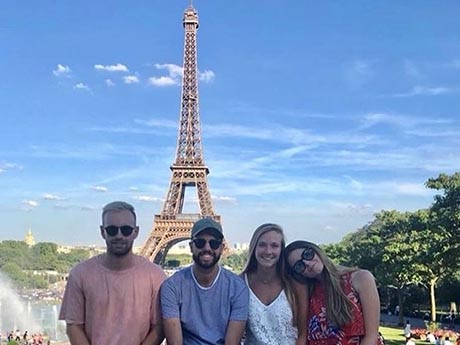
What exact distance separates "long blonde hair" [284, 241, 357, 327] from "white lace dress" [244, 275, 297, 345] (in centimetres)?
28

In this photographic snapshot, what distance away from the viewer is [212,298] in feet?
15.5

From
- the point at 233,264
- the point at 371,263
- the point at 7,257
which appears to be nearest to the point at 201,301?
the point at 371,263

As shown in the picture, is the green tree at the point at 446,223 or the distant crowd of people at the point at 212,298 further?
the green tree at the point at 446,223

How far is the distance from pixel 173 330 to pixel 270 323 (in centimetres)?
79

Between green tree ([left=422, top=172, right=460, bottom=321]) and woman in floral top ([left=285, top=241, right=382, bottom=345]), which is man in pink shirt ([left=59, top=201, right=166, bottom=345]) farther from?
green tree ([left=422, top=172, right=460, bottom=321])

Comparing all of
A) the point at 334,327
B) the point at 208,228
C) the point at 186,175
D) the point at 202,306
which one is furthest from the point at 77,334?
the point at 186,175

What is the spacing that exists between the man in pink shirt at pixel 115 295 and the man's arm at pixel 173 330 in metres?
0.16

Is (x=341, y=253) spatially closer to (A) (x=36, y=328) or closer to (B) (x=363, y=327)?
(A) (x=36, y=328)

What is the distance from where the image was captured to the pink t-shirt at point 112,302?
473 cm

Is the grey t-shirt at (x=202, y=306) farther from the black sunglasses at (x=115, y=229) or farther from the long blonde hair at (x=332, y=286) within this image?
the long blonde hair at (x=332, y=286)

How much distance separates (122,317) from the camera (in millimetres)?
4738

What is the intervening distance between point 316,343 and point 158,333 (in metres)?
1.21

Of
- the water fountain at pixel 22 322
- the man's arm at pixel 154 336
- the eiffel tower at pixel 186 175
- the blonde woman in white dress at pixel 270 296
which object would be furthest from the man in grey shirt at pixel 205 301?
the eiffel tower at pixel 186 175

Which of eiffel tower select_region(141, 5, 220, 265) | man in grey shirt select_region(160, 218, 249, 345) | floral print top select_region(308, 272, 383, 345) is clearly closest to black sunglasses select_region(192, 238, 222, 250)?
man in grey shirt select_region(160, 218, 249, 345)
